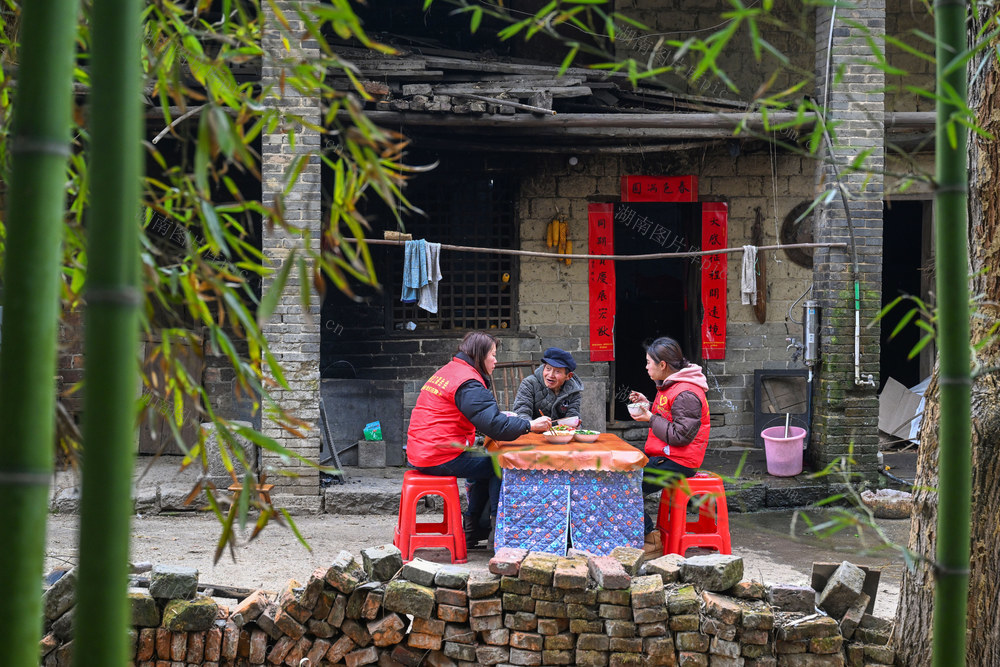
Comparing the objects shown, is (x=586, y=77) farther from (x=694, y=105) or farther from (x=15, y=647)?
(x=15, y=647)

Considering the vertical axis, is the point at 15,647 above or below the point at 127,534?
below

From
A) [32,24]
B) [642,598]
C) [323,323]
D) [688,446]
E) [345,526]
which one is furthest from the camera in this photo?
[323,323]

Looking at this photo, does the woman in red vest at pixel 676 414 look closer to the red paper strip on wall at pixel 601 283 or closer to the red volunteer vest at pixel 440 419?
the red volunteer vest at pixel 440 419

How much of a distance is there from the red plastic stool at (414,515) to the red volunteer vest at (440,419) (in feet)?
0.39

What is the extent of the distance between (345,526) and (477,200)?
3.84 metres

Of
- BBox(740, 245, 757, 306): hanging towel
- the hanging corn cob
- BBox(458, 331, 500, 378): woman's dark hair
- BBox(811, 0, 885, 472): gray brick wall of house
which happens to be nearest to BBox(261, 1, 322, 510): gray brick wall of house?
BBox(458, 331, 500, 378): woman's dark hair

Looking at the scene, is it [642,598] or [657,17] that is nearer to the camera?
[642,598]

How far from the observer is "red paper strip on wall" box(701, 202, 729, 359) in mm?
9719

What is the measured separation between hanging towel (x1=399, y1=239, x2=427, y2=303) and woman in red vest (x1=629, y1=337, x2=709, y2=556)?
2.50 meters

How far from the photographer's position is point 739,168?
9.73 m

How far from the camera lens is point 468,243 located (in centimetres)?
959

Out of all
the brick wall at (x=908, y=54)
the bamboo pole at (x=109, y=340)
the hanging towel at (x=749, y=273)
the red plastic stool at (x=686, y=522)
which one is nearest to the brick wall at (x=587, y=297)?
the brick wall at (x=908, y=54)

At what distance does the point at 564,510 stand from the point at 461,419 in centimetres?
89

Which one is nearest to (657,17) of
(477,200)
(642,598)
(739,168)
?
(739,168)
